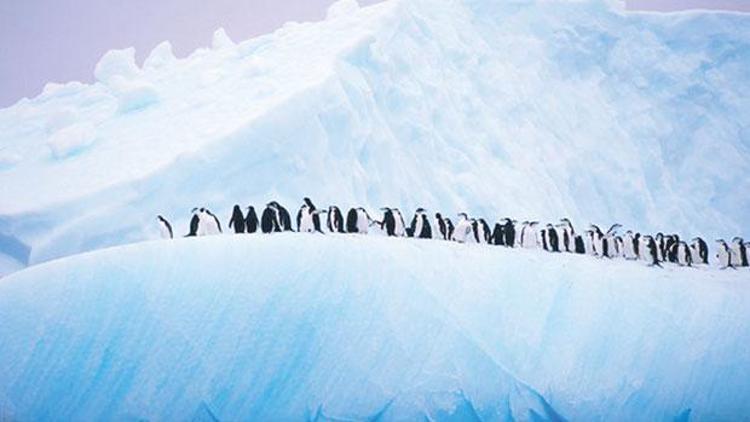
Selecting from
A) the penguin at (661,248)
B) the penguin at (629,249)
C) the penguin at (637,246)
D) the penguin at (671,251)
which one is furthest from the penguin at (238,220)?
the penguin at (671,251)

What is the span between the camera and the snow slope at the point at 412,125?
9836 mm

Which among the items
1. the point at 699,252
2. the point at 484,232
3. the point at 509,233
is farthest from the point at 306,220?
the point at 699,252

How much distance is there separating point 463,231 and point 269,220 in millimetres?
2310

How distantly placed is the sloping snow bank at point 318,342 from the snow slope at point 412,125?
2.68 meters

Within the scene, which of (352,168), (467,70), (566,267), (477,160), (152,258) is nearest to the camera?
(152,258)

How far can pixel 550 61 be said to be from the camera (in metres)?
15.0

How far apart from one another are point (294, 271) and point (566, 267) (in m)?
2.89

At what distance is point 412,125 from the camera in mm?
12070

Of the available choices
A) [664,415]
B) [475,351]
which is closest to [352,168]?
[475,351]

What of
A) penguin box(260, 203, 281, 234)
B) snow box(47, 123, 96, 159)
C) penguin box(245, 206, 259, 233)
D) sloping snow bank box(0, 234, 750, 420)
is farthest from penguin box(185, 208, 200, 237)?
snow box(47, 123, 96, 159)

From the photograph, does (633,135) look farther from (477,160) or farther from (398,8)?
(398,8)

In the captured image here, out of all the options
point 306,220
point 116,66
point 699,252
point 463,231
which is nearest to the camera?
point 306,220

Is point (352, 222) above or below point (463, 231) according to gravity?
above

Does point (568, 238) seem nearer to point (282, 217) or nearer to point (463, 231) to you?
point (463, 231)
